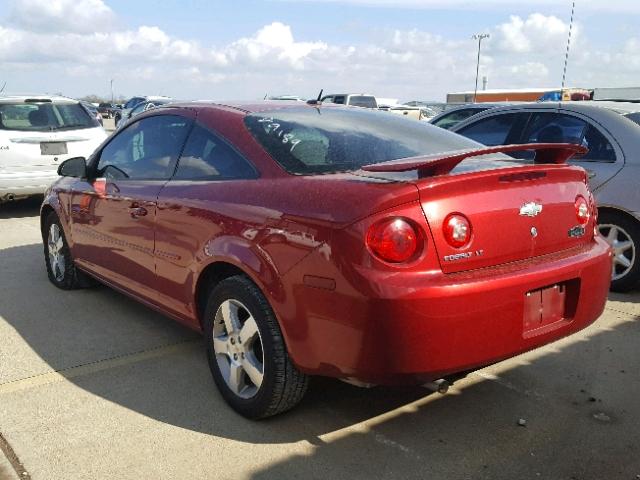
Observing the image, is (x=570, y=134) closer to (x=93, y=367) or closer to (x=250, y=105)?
(x=250, y=105)

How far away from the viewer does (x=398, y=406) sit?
3.33m

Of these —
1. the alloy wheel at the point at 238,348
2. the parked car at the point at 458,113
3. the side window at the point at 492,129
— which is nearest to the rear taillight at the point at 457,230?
the alloy wheel at the point at 238,348

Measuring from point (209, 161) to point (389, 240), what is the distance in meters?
1.39

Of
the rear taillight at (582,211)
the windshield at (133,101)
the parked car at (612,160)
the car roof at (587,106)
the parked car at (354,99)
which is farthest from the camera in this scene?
the windshield at (133,101)

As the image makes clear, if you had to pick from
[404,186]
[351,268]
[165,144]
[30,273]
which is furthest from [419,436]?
[30,273]

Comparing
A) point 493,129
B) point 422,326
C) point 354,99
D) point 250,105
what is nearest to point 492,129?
point 493,129

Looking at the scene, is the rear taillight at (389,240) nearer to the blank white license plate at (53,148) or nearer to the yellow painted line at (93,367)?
the yellow painted line at (93,367)

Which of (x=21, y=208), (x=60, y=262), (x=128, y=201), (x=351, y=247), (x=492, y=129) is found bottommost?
(x=21, y=208)

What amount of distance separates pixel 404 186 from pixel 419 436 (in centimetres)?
122

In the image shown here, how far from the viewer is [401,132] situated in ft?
11.8

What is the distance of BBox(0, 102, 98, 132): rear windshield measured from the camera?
28.1ft

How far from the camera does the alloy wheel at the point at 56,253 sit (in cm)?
536

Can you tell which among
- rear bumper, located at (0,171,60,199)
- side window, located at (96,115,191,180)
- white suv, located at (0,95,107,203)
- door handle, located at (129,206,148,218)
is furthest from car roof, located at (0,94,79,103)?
door handle, located at (129,206,148,218)

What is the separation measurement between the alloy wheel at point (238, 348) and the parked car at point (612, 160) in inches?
106
